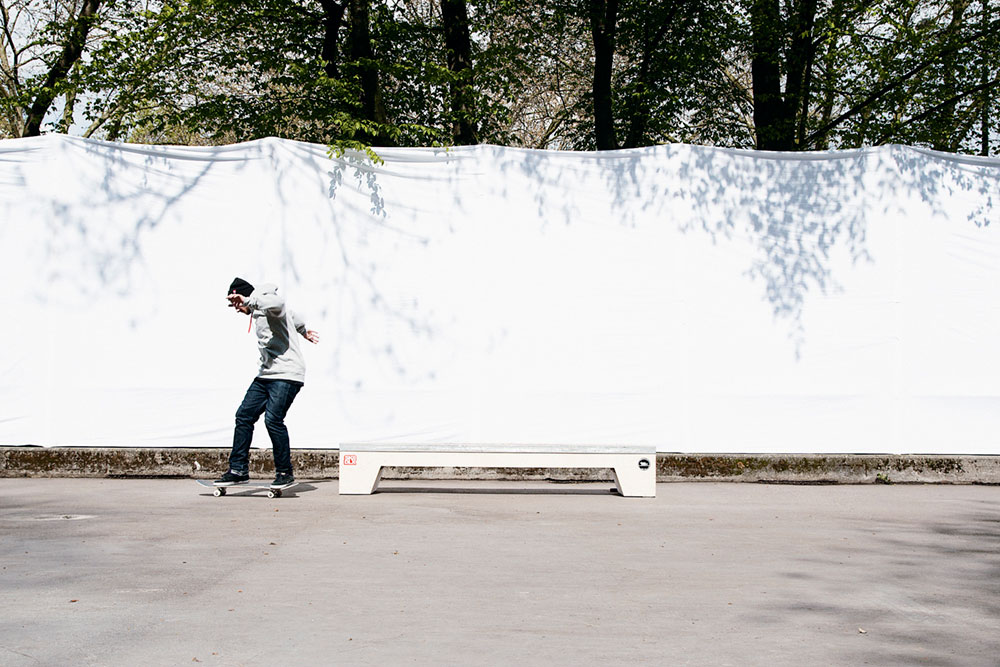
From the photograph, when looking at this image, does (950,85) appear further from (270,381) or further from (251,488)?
(251,488)

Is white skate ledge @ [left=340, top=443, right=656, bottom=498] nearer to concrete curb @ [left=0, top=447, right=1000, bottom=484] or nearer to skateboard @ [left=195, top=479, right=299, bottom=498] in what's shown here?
skateboard @ [left=195, top=479, right=299, bottom=498]

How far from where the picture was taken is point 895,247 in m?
10.5

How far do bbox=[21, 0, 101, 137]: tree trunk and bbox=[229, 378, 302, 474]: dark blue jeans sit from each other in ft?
35.3

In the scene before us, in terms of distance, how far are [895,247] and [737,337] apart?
1774 mm

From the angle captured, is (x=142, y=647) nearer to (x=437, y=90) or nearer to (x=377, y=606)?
(x=377, y=606)

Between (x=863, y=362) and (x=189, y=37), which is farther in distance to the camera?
(x=189, y=37)

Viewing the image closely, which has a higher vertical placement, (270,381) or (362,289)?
(362,289)

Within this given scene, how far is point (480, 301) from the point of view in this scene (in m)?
10.4

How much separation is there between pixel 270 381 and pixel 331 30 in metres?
9.64

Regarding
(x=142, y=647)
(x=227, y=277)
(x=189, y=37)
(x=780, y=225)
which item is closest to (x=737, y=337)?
(x=780, y=225)

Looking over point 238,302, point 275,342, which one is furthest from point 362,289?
point 238,302

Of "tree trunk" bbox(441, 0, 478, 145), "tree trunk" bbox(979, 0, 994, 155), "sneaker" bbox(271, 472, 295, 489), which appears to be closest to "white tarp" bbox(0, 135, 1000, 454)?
"sneaker" bbox(271, 472, 295, 489)

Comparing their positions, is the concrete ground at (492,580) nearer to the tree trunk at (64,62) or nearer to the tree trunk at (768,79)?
the tree trunk at (768,79)

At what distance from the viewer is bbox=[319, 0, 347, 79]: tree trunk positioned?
55.8ft
